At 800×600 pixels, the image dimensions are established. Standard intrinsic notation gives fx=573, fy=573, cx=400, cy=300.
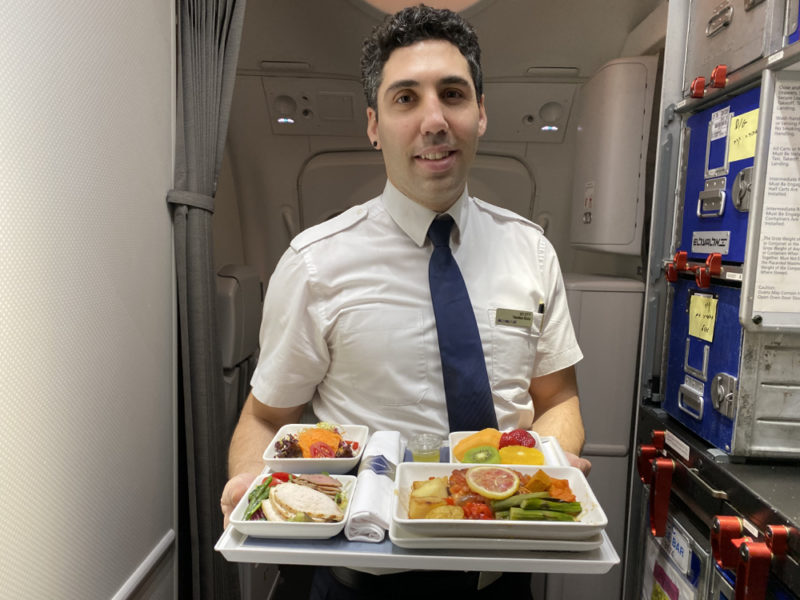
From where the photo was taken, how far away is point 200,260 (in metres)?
2.11

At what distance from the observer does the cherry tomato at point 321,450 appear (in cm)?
133

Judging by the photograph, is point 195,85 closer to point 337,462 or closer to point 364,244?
point 364,244

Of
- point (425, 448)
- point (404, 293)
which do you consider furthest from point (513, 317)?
point (425, 448)

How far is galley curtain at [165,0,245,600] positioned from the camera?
2.08 meters

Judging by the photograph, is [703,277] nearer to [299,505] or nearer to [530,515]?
[530,515]

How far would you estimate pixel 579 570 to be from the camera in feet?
3.36

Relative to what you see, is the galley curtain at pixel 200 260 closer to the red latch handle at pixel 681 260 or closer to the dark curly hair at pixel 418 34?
the dark curly hair at pixel 418 34

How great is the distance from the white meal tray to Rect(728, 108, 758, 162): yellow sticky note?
1197 mm

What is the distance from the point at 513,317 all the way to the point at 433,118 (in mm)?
595

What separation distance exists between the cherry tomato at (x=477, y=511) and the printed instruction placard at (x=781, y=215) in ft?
3.26

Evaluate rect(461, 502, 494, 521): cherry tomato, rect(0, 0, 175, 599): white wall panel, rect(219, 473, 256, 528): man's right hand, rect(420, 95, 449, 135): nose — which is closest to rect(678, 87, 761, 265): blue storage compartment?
rect(420, 95, 449, 135): nose

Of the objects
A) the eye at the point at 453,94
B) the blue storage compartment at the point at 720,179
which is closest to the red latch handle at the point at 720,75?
the blue storage compartment at the point at 720,179

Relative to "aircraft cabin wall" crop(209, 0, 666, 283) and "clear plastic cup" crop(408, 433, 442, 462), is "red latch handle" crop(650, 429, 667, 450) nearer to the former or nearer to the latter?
"clear plastic cup" crop(408, 433, 442, 462)

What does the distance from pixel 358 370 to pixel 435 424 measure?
26 cm
